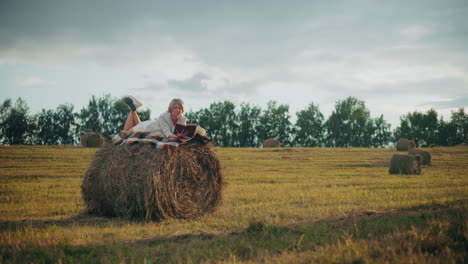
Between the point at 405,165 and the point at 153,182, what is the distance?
1603 centimetres

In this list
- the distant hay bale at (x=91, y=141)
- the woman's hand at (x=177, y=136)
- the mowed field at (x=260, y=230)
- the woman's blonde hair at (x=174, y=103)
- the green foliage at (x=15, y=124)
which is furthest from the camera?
the green foliage at (x=15, y=124)

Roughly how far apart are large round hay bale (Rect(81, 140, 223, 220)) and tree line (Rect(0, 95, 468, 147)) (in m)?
59.5

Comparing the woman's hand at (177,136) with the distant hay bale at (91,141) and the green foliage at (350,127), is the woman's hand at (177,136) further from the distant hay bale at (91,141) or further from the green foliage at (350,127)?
the green foliage at (350,127)

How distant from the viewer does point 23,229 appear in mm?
6102

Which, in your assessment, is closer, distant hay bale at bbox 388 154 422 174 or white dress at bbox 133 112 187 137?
white dress at bbox 133 112 187 137

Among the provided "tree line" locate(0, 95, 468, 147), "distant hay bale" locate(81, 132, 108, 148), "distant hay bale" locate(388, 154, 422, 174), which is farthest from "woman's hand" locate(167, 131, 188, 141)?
"tree line" locate(0, 95, 468, 147)

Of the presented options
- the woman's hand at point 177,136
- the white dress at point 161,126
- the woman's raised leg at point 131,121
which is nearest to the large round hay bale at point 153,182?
the woman's hand at point 177,136

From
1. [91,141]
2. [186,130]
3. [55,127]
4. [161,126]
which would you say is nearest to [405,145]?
[91,141]

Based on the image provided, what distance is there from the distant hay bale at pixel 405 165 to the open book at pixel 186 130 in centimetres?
1485

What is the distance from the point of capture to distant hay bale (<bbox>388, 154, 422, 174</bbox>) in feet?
62.3

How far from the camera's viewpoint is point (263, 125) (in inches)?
3187

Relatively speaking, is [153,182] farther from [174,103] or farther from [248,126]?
[248,126]

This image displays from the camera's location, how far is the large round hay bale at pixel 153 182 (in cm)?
746

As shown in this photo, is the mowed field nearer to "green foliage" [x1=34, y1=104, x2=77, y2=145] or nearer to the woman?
the woman
